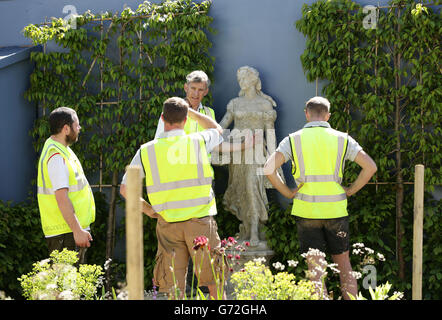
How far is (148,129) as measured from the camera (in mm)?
5914

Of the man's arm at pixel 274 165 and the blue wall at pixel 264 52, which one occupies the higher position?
the blue wall at pixel 264 52

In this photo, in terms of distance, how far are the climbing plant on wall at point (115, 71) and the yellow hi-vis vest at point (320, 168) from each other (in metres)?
2.12

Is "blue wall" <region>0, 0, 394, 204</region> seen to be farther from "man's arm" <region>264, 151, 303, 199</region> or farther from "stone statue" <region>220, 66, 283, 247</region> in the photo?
"man's arm" <region>264, 151, 303, 199</region>

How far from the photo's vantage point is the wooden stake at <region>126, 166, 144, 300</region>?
196 cm

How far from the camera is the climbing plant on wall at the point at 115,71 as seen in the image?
5902 mm

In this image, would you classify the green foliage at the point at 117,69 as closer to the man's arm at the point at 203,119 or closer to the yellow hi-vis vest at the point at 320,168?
the man's arm at the point at 203,119

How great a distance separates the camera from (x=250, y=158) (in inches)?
219

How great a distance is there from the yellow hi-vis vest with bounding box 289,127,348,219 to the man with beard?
1442mm

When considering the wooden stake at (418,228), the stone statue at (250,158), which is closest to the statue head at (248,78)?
the stone statue at (250,158)

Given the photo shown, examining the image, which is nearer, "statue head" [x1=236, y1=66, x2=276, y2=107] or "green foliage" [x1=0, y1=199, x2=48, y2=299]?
"green foliage" [x1=0, y1=199, x2=48, y2=299]

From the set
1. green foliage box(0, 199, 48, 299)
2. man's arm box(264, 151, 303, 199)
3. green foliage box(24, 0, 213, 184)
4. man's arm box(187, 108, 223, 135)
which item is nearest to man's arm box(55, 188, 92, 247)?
man's arm box(187, 108, 223, 135)

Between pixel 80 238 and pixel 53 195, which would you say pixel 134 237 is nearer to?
pixel 80 238

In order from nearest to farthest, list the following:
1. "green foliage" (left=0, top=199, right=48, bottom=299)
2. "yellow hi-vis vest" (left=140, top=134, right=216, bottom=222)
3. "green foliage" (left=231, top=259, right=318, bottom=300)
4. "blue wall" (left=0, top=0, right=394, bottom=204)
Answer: "green foliage" (left=231, top=259, right=318, bottom=300), "yellow hi-vis vest" (left=140, top=134, right=216, bottom=222), "green foliage" (left=0, top=199, right=48, bottom=299), "blue wall" (left=0, top=0, right=394, bottom=204)

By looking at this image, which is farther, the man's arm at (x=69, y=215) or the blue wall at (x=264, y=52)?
the blue wall at (x=264, y=52)
